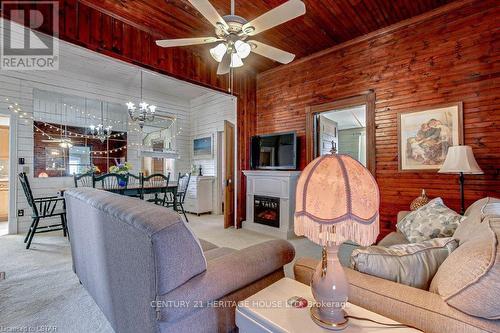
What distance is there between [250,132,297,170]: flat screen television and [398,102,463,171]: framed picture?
159 centimetres

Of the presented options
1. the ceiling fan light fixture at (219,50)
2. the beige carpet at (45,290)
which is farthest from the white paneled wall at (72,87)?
the ceiling fan light fixture at (219,50)

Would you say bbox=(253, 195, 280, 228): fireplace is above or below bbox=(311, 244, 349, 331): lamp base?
below

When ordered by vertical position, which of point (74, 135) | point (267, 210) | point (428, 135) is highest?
point (74, 135)

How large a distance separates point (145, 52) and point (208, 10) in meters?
1.82

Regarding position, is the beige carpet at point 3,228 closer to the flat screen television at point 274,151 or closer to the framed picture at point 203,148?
the framed picture at point 203,148

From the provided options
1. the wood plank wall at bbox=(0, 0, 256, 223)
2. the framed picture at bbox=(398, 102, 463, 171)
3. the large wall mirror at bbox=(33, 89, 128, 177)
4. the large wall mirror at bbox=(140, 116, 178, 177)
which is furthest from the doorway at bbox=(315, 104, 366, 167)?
the large wall mirror at bbox=(33, 89, 128, 177)

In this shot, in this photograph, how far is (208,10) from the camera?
72.2 inches

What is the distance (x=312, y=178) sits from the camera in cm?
90

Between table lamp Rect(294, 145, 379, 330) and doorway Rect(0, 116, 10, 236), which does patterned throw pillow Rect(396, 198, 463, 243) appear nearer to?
table lamp Rect(294, 145, 379, 330)

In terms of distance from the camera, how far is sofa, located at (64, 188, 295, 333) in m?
0.94

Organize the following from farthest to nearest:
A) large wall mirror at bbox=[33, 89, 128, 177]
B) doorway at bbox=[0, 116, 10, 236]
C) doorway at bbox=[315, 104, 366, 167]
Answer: doorway at bbox=[0, 116, 10, 236], large wall mirror at bbox=[33, 89, 128, 177], doorway at bbox=[315, 104, 366, 167]

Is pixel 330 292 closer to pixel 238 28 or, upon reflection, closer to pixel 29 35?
pixel 238 28

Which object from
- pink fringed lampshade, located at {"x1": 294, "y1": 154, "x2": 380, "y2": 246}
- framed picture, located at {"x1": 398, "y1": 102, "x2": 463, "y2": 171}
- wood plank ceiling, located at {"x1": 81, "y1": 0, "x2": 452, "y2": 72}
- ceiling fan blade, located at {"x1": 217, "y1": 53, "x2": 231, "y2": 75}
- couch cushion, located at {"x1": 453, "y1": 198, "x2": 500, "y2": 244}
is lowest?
couch cushion, located at {"x1": 453, "y1": 198, "x2": 500, "y2": 244}

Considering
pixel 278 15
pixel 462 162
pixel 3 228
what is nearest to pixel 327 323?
pixel 278 15
